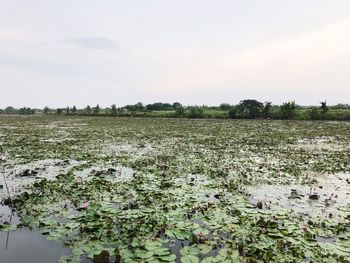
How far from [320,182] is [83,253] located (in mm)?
8490

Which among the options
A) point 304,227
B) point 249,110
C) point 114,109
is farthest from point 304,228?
point 114,109

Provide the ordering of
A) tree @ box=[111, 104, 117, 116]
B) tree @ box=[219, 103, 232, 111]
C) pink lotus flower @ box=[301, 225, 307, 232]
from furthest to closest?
tree @ box=[219, 103, 232, 111]
tree @ box=[111, 104, 117, 116]
pink lotus flower @ box=[301, 225, 307, 232]

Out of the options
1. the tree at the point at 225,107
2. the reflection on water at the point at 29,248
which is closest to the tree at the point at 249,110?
the tree at the point at 225,107

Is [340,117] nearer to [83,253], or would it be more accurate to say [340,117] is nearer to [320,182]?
[320,182]

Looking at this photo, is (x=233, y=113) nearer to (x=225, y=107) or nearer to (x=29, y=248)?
(x=225, y=107)

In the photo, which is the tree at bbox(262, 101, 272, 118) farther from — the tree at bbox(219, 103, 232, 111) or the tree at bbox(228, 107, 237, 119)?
the tree at bbox(219, 103, 232, 111)

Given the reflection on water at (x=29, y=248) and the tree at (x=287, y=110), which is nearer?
the reflection on water at (x=29, y=248)

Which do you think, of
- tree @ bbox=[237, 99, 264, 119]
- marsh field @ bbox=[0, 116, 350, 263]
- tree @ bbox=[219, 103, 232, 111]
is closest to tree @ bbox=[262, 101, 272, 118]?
tree @ bbox=[237, 99, 264, 119]

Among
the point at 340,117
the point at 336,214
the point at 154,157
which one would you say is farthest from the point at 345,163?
the point at 340,117

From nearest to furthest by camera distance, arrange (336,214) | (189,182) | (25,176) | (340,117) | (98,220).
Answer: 1. (98,220)
2. (336,214)
3. (189,182)
4. (25,176)
5. (340,117)

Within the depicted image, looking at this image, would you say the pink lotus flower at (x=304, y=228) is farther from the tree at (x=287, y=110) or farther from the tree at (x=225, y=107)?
the tree at (x=225, y=107)

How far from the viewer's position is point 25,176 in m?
11.1

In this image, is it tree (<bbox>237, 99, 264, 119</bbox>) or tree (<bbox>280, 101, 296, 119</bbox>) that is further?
tree (<bbox>237, 99, 264, 119</bbox>)

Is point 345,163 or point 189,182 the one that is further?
point 345,163
